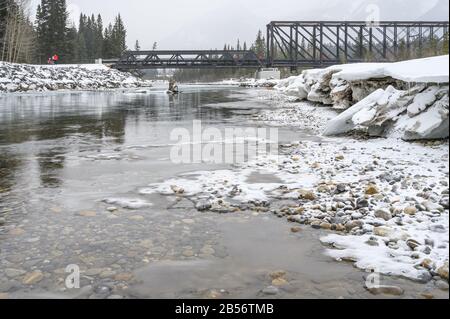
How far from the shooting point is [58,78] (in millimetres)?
59969

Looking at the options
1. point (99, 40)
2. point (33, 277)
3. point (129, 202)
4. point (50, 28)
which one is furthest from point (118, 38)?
point (33, 277)

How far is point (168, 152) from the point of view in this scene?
11.7m

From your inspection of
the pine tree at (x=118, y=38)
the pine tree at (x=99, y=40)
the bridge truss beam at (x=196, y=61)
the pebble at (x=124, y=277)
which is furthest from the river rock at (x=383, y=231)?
the pine tree at (x=99, y=40)

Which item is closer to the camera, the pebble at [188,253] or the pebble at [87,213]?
the pebble at [188,253]

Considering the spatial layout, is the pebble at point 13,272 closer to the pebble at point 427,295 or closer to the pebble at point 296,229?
the pebble at point 296,229

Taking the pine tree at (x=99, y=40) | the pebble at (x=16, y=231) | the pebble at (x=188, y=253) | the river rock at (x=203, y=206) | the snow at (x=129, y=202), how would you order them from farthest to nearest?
1. the pine tree at (x=99, y=40)
2. the snow at (x=129, y=202)
3. the river rock at (x=203, y=206)
4. the pebble at (x=16, y=231)
5. the pebble at (x=188, y=253)

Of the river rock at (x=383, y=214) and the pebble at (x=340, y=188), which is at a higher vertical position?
the pebble at (x=340, y=188)

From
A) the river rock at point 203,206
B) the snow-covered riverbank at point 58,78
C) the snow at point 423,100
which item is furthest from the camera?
the snow-covered riverbank at point 58,78

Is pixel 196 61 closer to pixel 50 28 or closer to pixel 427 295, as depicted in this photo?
pixel 50 28

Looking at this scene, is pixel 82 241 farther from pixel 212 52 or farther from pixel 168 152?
pixel 212 52

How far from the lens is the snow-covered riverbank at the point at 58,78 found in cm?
4916

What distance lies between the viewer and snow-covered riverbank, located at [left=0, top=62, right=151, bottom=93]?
4916cm

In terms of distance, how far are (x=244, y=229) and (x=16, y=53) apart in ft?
241
